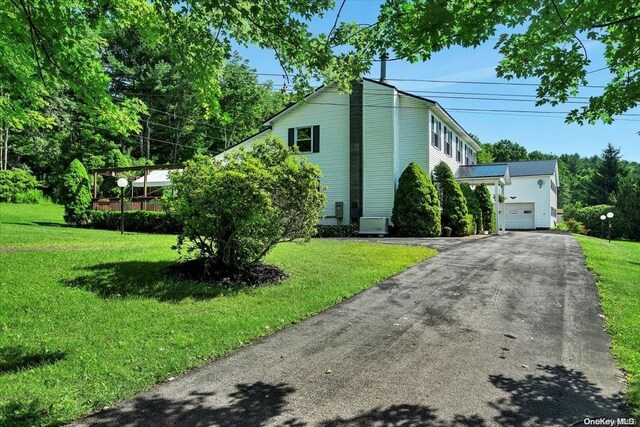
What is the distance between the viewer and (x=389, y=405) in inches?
130

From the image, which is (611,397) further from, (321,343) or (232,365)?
(232,365)

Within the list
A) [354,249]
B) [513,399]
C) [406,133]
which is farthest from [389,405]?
[406,133]

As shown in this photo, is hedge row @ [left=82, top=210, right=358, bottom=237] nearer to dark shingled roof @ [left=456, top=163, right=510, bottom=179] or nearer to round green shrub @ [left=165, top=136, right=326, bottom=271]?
dark shingled roof @ [left=456, top=163, right=510, bottom=179]

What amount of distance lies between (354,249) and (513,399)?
8905 mm

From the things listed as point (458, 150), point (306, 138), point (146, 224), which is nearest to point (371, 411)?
point (146, 224)

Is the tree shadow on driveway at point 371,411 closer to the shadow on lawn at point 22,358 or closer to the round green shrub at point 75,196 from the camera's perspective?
the shadow on lawn at point 22,358

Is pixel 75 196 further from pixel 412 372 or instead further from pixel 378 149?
pixel 412 372

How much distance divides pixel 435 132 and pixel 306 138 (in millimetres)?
7322

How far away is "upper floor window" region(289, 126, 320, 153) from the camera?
2322 cm

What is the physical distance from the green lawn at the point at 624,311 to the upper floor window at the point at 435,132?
11.7m

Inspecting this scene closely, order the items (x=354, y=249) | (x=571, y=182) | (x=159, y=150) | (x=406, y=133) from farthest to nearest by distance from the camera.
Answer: (x=571, y=182), (x=159, y=150), (x=406, y=133), (x=354, y=249)

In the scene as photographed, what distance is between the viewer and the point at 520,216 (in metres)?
34.7

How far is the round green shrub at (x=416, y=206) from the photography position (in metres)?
18.8

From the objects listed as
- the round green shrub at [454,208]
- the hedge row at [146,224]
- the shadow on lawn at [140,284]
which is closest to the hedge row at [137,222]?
the hedge row at [146,224]
